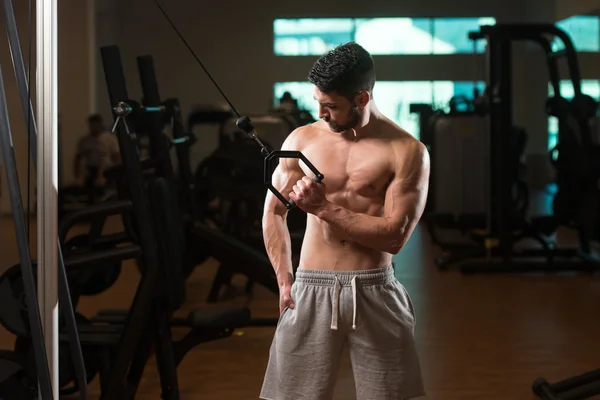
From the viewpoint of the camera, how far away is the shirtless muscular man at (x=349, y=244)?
1.99 meters

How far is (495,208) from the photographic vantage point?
7.69 metres

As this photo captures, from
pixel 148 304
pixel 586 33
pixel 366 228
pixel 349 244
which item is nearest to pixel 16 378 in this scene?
pixel 148 304

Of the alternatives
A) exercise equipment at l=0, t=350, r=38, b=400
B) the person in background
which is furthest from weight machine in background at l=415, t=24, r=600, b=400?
exercise equipment at l=0, t=350, r=38, b=400

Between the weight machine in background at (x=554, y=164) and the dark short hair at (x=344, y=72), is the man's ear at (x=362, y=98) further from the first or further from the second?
the weight machine in background at (x=554, y=164)

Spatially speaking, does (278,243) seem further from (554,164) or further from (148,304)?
(554,164)

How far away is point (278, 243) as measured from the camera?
2.12 metres

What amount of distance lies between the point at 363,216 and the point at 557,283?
5065mm

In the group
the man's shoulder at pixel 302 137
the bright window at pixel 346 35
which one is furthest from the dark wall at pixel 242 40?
the man's shoulder at pixel 302 137

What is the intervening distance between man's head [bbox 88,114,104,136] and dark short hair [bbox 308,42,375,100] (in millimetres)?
6478

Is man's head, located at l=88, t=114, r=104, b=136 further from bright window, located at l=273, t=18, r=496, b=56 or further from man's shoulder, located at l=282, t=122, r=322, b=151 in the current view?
man's shoulder, located at l=282, t=122, r=322, b=151

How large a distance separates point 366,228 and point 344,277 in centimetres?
16

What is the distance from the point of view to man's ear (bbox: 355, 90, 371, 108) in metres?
1.98

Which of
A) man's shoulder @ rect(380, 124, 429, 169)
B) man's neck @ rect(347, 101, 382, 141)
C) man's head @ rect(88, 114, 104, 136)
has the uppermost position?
man's neck @ rect(347, 101, 382, 141)

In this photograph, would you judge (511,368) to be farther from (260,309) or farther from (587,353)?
(260,309)
